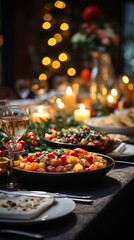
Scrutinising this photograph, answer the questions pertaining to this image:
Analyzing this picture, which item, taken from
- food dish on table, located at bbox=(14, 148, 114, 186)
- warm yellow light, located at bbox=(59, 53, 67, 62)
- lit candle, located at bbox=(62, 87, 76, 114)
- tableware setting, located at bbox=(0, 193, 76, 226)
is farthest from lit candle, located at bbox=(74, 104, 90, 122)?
warm yellow light, located at bbox=(59, 53, 67, 62)

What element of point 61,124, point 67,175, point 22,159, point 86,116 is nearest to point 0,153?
point 22,159

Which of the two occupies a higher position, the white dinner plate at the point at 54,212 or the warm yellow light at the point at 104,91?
the white dinner plate at the point at 54,212

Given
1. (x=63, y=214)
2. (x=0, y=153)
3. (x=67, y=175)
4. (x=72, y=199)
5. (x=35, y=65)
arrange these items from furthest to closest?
(x=35, y=65), (x=0, y=153), (x=67, y=175), (x=72, y=199), (x=63, y=214)

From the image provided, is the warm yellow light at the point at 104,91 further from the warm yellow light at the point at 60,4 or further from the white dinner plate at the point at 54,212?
the warm yellow light at the point at 60,4

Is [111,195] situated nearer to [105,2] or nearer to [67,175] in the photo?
[67,175]

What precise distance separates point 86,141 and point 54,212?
0.79 m

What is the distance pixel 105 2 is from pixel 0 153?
298 inches

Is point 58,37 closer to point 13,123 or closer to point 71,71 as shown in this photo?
point 71,71

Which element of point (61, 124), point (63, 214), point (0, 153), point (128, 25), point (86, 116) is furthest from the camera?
point (128, 25)

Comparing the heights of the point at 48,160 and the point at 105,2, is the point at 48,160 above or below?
below

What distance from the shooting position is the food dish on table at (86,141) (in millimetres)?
2025

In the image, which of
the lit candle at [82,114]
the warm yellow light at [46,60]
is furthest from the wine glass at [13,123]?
the warm yellow light at [46,60]

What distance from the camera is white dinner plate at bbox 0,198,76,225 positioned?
1196mm

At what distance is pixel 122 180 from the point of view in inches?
68.2
